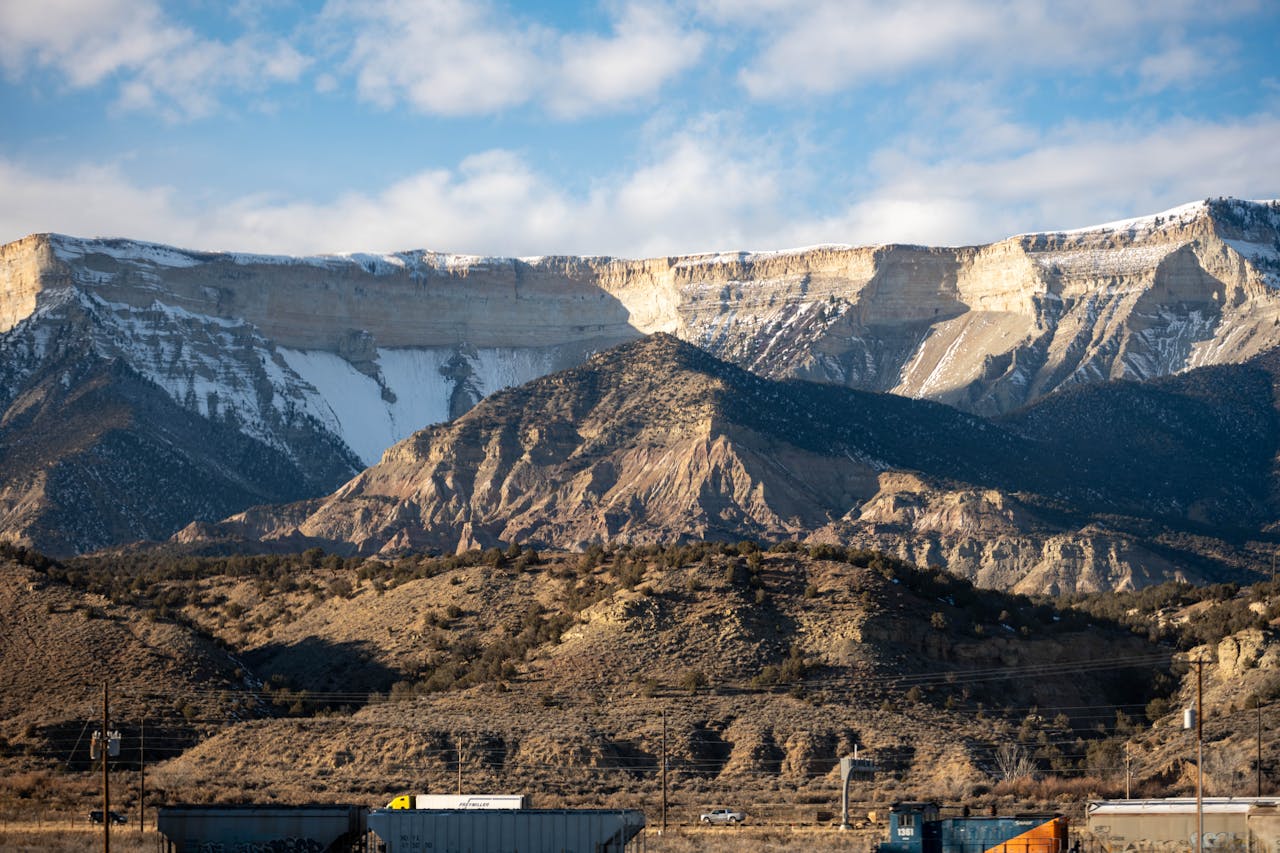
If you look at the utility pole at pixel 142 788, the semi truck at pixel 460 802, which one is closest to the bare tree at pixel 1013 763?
the semi truck at pixel 460 802

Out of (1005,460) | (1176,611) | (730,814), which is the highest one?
(1005,460)

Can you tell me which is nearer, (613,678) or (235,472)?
(613,678)

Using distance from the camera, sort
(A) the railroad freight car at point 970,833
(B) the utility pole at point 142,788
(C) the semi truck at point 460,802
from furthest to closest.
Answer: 1. (B) the utility pole at point 142,788
2. (C) the semi truck at point 460,802
3. (A) the railroad freight car at point 970,833

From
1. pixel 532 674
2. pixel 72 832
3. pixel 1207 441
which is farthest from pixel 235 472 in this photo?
pixel 72 832

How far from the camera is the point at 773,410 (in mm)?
170000

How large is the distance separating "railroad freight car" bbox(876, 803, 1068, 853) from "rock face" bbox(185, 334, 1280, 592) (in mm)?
83126

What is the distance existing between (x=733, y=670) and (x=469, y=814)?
31.5 meters

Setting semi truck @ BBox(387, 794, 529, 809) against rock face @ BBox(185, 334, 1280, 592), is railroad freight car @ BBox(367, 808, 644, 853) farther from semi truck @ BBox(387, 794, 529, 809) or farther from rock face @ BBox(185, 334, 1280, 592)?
rock face @ BBox(185, 334, 1280, 592)

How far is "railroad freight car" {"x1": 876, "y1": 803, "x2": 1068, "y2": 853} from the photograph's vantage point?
168 ft

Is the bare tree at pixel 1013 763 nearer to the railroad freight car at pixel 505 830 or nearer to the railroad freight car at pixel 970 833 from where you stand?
the railroad freight car at pixel 970 833

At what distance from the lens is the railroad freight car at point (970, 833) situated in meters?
51.3

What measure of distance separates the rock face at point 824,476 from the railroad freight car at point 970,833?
83126 millimetres

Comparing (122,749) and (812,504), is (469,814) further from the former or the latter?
(812,504)

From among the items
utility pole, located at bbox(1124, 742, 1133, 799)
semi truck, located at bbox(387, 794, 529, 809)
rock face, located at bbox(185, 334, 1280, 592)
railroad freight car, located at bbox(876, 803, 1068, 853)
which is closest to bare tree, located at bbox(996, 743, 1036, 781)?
utility pole, located at bbox(1124, 742, 1133, 799)
